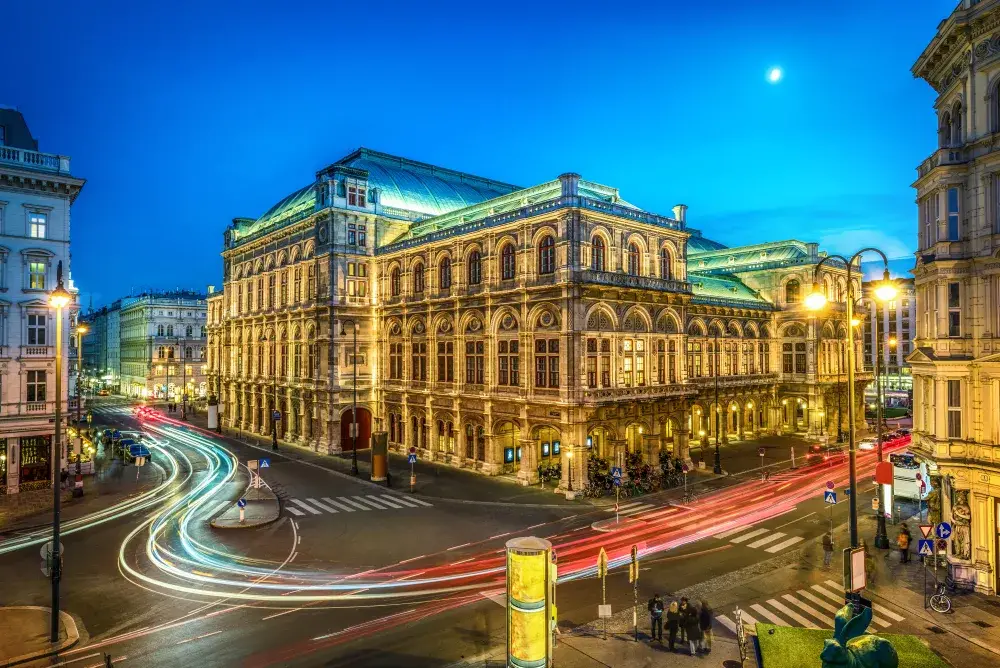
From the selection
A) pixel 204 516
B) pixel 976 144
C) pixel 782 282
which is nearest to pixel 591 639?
pixel 976 144

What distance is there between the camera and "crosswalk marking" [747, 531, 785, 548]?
2662 centimetres

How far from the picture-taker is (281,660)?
53.1 ft

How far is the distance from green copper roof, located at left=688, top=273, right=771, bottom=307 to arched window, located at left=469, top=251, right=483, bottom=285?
831 inches

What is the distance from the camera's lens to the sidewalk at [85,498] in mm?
30600

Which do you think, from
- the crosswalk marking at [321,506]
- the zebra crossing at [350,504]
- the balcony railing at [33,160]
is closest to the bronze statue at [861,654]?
the zebra crossing at [350,504]

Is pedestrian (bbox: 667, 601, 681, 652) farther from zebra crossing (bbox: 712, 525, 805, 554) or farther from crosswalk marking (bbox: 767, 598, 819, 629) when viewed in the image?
zebra crossing (bbox: 712, 525, 805, 554)

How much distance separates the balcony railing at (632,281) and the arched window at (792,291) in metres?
23.1

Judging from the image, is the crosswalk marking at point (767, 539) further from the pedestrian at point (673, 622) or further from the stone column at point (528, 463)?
the stone column at point (528, 463)

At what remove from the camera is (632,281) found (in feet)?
131

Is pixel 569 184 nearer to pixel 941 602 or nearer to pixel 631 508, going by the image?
pixel 631 508

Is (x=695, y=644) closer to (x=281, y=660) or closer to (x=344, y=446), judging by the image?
(x=281, y=660)

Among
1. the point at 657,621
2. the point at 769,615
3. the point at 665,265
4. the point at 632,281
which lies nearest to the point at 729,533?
the point at 769,615

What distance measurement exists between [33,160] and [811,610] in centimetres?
4630

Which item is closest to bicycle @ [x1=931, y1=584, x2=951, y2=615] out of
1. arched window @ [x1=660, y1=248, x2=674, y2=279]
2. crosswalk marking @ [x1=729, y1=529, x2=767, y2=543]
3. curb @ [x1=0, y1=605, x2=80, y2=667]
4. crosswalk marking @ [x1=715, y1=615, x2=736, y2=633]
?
crosswalk marking @ [x1=715, y1=615, x2=736, y2=633]
